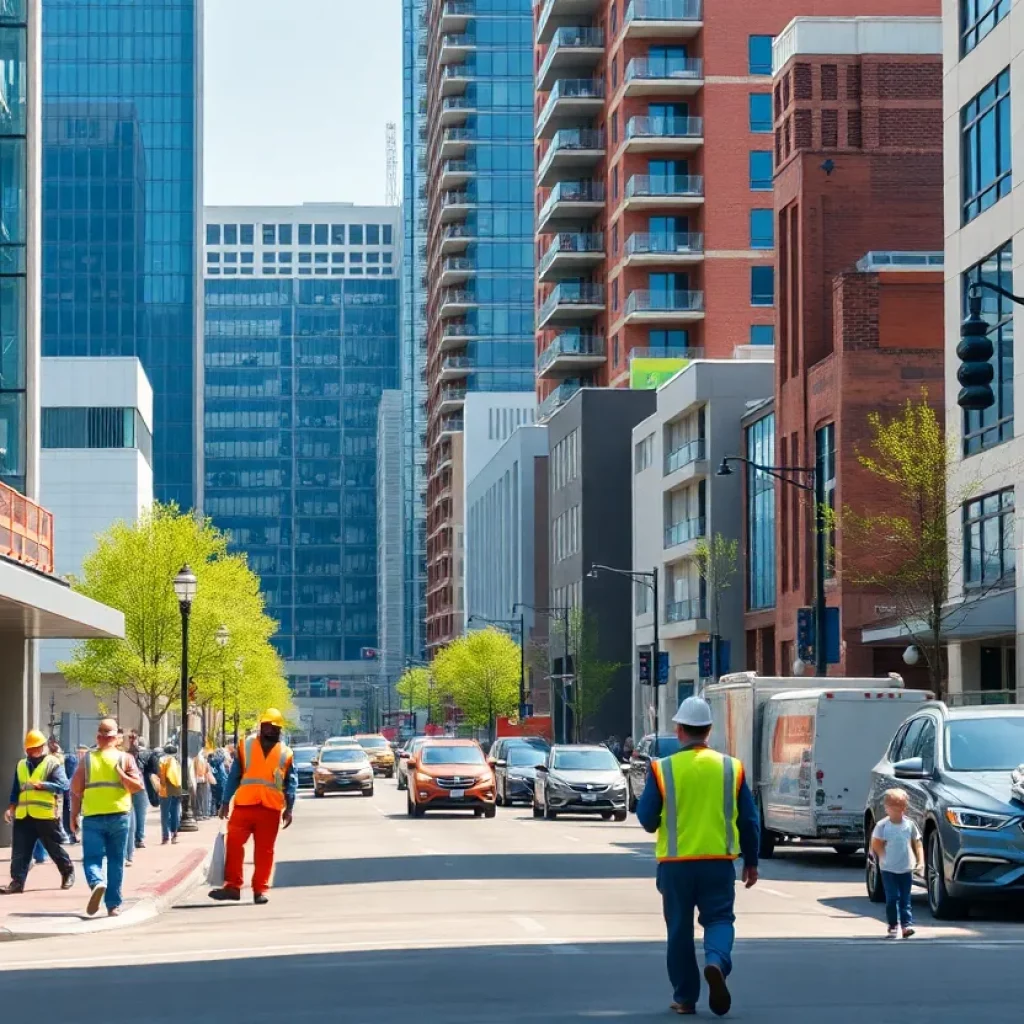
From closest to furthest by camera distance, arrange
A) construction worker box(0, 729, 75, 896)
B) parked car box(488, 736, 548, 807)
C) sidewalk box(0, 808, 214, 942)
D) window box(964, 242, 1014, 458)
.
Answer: sidewalk box(0, 808, 214, 942)
construction worker box(0, 729, 75, 896)
window box(964, 242, 1014, 458)
parked car box(488, 736, 548, 807)

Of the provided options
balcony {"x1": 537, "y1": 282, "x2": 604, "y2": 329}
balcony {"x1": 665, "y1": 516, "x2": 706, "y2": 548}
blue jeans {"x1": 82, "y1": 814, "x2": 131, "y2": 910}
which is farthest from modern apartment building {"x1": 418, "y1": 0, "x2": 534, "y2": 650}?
blue jeans {"x1": 82, "y1": 814, "x2": 131, "y2": 910}

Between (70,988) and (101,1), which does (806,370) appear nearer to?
(70,988)

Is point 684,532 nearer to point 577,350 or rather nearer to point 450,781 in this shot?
point 577,350

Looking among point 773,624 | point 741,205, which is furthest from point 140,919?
point 741,205

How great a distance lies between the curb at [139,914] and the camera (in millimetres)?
18641

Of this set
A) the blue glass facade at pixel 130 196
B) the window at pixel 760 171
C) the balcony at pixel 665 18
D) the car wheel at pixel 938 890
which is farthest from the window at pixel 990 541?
the blue glass facade at pixel 130 196

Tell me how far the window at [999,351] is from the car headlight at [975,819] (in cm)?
2612

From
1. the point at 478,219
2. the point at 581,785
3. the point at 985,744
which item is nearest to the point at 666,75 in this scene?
the point at 581,785

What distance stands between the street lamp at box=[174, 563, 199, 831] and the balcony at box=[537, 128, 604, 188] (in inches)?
2644

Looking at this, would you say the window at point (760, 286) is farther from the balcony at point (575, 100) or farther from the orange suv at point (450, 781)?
the orange suv at point (450, 781)

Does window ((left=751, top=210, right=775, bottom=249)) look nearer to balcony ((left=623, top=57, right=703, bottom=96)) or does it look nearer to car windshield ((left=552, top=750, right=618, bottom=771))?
balcony ((left=623, top=57, right=703, bottom=96))

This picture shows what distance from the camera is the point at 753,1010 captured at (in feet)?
38.1

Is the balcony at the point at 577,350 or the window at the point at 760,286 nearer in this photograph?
the window at the point at 760,286

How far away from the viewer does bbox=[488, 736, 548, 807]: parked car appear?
53.6m
